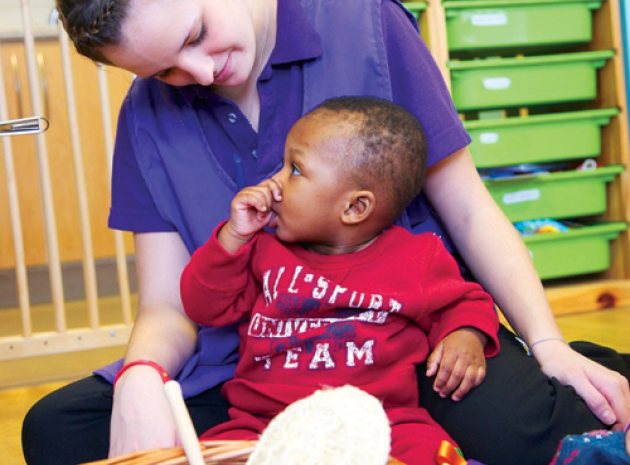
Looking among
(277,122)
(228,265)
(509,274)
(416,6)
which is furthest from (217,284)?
(416,6)

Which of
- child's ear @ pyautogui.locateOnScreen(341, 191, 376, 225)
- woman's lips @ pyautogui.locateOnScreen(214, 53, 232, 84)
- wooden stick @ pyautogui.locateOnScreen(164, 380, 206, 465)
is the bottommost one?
wooden stick @ pyautogui.locateOnScreen(164, 380, 206, 465)

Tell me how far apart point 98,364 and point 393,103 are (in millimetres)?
1565

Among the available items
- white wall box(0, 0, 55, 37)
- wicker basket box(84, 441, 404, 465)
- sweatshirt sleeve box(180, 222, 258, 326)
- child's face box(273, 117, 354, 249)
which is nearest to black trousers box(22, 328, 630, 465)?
Result: sweatshirt sleeve box(180, 222, 258, 326)

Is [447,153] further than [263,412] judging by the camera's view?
Yes

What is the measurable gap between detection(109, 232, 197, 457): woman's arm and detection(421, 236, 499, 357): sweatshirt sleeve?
→ 31cm

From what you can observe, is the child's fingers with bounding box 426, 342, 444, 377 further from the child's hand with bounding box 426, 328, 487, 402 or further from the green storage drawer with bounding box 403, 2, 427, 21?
the green storage drawer with bounding box 403, 2, 427, 21

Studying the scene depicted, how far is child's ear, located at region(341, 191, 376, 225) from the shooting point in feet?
3.44

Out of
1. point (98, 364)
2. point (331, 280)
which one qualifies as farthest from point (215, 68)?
point (98, 364)

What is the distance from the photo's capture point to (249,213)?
1031 mm

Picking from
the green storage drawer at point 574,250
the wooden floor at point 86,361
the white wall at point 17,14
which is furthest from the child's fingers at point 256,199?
the white wall at point 17,14

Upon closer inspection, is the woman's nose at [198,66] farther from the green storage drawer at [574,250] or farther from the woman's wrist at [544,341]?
the green storage drawer at [574,250]

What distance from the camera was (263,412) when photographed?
1005mm

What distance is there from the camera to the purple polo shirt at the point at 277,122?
1.13m

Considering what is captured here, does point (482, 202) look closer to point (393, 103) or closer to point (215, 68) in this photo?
point (393, 103)
